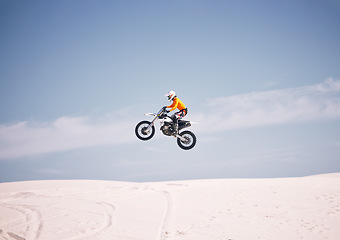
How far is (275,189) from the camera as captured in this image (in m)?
34.6

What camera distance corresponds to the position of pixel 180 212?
26.9m

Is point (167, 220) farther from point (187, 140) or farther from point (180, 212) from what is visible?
point (187, 140)

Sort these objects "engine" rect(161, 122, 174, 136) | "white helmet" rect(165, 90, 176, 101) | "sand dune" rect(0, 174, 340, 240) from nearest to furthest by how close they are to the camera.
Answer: "white helmet" rect(165, 90, 176, 101) < "engine" rect(161, 122, 174, 136) < "sand dune" rect(0, 174, 340, 240)

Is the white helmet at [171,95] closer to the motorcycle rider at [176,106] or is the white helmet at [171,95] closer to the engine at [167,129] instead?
the motorcycle rider at [176,106]

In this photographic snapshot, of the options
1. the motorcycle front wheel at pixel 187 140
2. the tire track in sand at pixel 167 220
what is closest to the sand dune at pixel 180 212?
the tire track in sand at pixel 167 220

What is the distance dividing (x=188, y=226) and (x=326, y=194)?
18.8 metres

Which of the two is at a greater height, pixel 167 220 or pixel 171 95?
pixel 171 95

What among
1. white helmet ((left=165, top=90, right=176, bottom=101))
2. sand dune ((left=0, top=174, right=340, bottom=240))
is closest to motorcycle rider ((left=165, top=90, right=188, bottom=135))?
white helmet ((left=165, top=90, right=176, bottom=101))

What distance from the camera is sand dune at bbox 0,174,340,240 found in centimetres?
2164

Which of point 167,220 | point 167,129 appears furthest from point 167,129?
point 167,220

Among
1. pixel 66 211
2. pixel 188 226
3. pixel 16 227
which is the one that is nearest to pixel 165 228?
pixel 188 226

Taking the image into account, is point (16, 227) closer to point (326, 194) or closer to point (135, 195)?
point (135, 195)

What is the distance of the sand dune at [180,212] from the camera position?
2164 cm

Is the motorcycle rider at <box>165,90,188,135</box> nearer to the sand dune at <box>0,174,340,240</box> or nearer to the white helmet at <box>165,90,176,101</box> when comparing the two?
the white helmet at <box>165,90,176,101</box>
